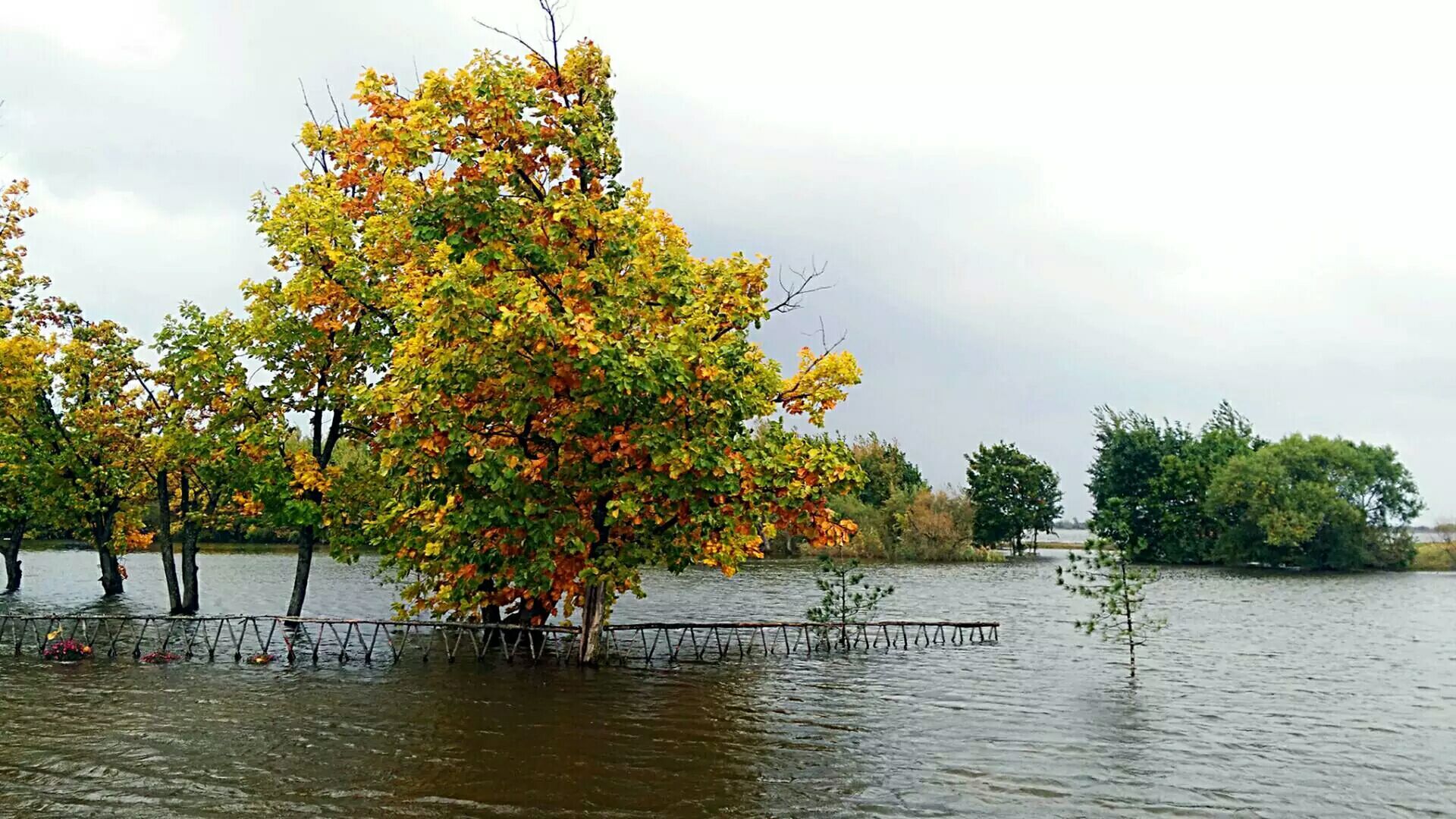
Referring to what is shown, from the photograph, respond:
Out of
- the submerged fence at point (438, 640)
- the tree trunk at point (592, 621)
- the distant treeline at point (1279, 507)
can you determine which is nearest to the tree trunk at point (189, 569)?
the submerged fence at point (438, 640)

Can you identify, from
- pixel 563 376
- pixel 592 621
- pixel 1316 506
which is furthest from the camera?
pixel 1316 506

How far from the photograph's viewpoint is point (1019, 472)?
3821 inches

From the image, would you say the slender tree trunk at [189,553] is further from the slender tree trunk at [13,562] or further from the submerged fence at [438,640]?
the slender tree trunk at [13,562]

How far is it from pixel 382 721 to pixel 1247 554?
274ft

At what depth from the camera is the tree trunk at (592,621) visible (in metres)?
23.2

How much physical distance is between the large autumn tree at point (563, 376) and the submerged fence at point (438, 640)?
6.70 feet

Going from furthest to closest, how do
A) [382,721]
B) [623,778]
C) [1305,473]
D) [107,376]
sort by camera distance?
[1305,473] < [107,376] < [382,721] < [623,778]

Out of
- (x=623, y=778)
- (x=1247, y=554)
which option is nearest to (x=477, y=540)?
(x=623, y=778)

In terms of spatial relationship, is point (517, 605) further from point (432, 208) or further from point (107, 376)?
point (107, 376)

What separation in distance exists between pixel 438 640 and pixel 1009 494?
259ft

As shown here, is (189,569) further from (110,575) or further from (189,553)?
(110,575)

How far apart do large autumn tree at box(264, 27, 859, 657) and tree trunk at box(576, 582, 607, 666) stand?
8cm

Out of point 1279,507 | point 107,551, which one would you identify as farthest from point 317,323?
point 1279,507

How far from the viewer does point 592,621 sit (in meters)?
23.3
